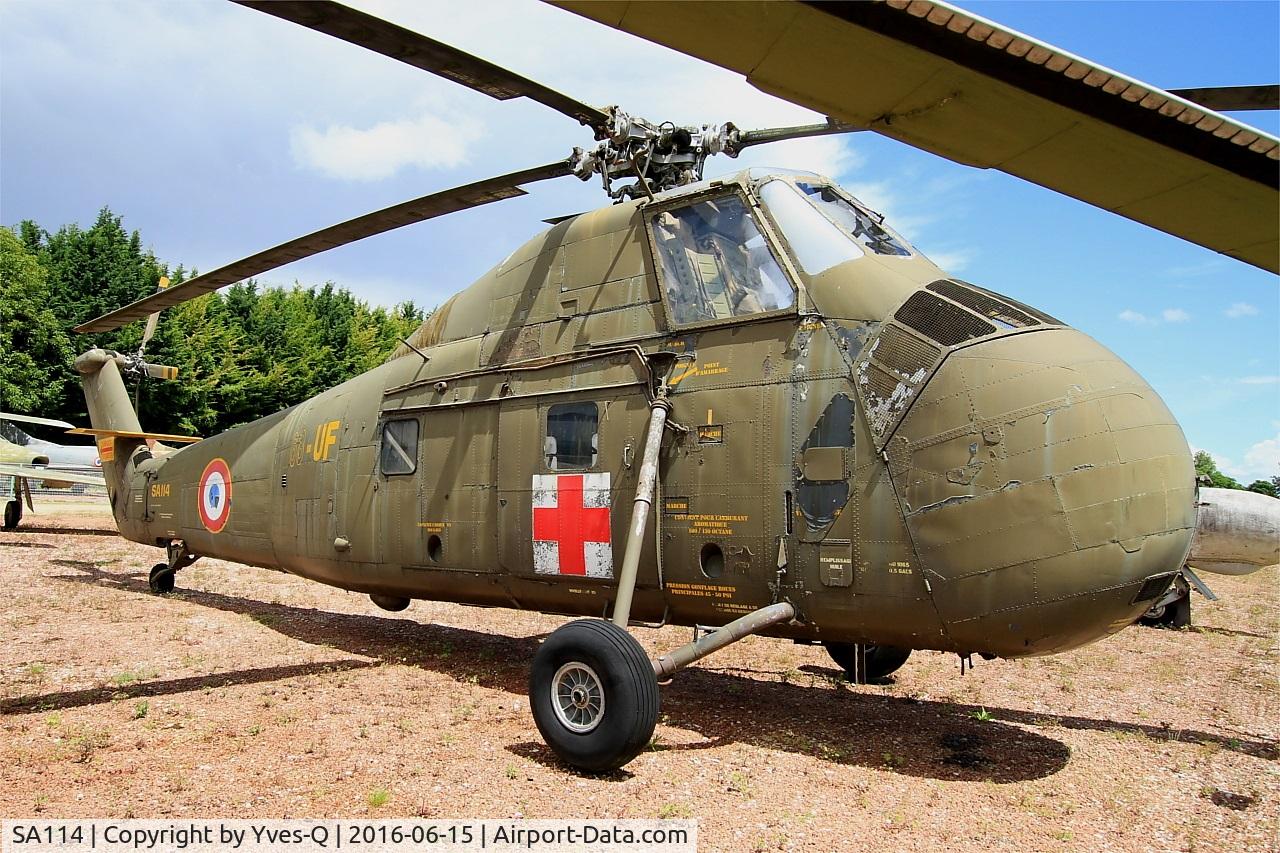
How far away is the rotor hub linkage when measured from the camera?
302 inches

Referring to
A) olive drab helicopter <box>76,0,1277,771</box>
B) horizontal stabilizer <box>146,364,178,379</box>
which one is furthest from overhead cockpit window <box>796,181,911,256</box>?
horizontal stabilizer <box>146,364,178,379</box>

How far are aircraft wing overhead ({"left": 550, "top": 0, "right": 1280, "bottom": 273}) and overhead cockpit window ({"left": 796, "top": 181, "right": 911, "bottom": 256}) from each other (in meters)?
3.84

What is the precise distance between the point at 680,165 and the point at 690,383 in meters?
2.44

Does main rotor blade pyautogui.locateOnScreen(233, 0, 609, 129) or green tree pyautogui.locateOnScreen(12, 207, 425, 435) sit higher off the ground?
green tree pyautogui.locateOnScreen(12, 207, 425, 435)

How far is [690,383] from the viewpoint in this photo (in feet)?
21.5

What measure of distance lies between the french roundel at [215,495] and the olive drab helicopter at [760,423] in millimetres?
3433

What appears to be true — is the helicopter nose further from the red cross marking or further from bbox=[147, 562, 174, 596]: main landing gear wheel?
bbox=[147, 562, 174, 596]: main landing gear wheel

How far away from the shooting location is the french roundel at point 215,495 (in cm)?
1136

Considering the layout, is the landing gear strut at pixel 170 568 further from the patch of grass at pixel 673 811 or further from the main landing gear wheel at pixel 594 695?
the patch of grass at pixel 673 811

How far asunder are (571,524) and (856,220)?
326cm

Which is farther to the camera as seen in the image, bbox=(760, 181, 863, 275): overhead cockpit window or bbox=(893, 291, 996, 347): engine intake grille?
bbox=(760, 181, 863, 275): overhead cockpit window

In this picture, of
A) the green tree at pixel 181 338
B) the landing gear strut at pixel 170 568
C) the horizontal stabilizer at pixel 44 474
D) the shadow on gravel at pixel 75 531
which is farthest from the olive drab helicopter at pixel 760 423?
the green tree at pixel 181 338

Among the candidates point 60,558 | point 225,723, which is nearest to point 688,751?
point 225,723

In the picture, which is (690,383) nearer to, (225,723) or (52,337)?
(225,723)
